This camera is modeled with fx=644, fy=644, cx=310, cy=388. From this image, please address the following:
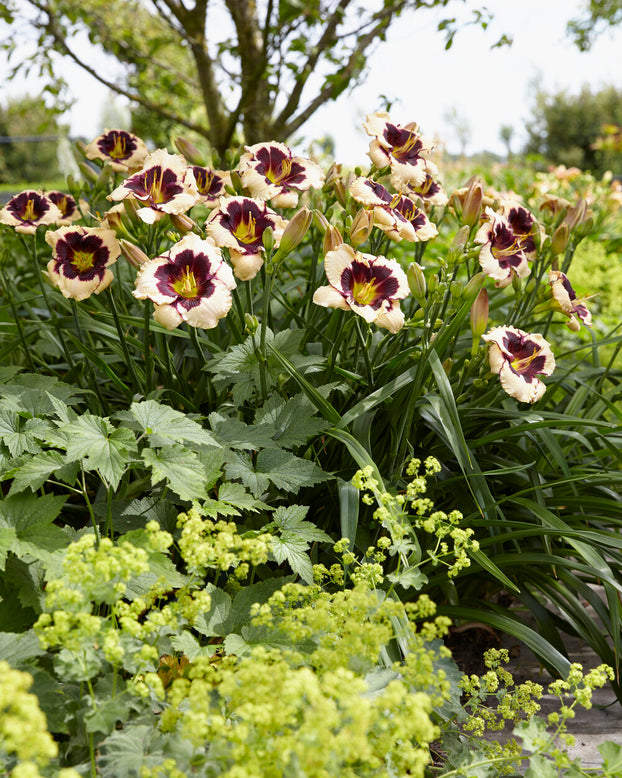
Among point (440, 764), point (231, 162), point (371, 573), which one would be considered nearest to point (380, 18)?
point (231, 162)

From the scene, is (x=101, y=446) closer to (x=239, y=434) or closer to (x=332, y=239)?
(x=239, y=434)

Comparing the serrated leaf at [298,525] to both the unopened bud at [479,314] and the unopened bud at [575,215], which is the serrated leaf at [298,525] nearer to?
the unopened bud at [479,314]

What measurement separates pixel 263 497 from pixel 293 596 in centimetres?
48

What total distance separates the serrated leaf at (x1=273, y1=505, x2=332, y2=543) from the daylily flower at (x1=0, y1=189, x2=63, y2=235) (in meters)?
1.12

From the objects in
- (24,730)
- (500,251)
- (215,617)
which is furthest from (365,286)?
(24,730)

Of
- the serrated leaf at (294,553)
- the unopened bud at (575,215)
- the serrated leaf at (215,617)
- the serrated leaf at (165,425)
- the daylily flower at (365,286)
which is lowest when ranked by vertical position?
the serrated leaf at (215,617)

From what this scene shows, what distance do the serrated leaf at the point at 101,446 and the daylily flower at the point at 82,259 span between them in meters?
0.40

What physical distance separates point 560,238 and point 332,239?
2.36 ft

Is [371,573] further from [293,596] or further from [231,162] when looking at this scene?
[231,162]

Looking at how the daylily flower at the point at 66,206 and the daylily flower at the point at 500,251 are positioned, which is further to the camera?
the daylily flower at the point at 66,206

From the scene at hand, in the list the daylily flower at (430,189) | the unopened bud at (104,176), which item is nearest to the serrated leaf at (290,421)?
the daylily flower at (430,189)

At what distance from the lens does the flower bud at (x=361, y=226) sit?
1632 mm

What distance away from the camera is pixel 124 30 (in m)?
4.50

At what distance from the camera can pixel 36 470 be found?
132 centimetres
